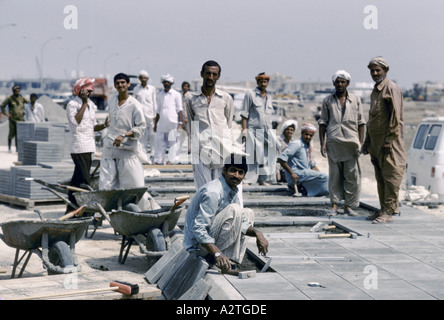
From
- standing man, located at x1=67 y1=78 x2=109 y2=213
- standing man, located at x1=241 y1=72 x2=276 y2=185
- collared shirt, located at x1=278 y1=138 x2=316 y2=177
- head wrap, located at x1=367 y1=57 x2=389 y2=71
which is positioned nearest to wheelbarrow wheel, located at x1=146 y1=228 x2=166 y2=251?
standing man, located at x1=67 y1=78 x2=109 y2=213

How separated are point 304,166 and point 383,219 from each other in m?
2.58

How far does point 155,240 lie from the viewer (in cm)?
711

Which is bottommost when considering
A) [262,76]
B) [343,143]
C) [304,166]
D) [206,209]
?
[304,166]

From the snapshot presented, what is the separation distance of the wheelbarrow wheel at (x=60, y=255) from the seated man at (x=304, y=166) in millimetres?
5186

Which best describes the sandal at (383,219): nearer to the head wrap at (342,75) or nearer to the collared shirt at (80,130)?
the head wrap at (342,75)

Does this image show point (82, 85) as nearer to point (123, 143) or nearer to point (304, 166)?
point (123, 143)

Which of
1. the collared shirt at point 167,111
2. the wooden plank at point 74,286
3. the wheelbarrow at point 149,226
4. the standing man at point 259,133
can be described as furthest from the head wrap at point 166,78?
the wooden plank at point 74,286

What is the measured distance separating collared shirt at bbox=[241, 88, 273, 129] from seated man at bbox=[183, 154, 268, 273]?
569 centimetres

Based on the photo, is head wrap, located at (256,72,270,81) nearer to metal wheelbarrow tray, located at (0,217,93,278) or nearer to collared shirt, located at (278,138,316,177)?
collared shirt, located at (278,138,316,177)

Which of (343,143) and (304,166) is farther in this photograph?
(304,166)

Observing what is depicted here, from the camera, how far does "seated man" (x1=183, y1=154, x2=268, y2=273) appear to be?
19.2 feet

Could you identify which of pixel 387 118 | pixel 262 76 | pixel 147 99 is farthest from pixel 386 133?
pixel 147 99

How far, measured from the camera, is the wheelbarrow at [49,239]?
651cm
